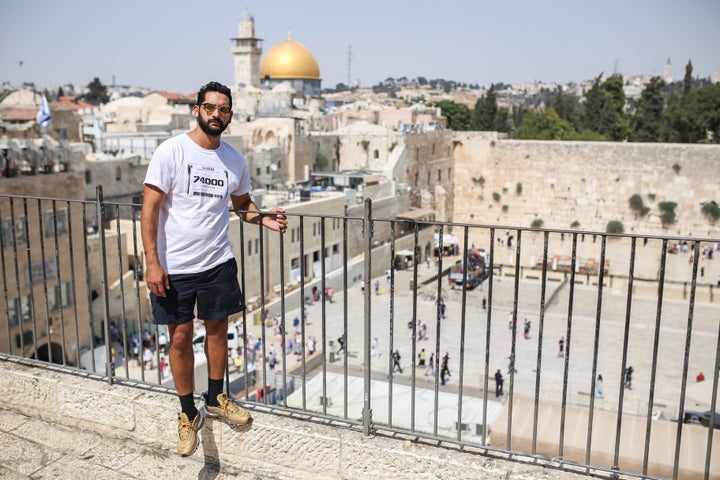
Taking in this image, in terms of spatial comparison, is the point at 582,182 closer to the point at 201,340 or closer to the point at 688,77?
the point at 688,77

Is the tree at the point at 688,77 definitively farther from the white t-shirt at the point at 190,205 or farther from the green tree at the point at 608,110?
the white t-shirt at the point at 190,205

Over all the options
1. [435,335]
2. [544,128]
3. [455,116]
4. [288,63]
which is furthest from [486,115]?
[435,335]

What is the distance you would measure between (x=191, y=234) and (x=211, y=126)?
44 cm

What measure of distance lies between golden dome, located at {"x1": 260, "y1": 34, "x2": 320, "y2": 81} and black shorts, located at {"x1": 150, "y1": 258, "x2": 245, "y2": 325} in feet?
155

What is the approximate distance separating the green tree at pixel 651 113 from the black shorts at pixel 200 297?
3937 cm

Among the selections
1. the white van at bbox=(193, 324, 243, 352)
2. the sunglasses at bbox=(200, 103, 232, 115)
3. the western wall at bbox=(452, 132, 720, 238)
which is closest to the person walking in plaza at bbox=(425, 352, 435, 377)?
the white van at bbox=(193, 324, 243, 352)

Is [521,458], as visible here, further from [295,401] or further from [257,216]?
[295,401]

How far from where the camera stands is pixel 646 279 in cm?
2708

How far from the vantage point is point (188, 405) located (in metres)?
2.88

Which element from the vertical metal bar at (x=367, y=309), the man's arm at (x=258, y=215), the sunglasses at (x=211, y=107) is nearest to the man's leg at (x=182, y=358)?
the man's arm at (x=258, y=215)

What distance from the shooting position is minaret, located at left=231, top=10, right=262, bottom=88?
4415cm

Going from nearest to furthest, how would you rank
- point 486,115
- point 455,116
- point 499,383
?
point 499,383 < point 486,115 < point 455,116

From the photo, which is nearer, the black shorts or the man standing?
the man standing

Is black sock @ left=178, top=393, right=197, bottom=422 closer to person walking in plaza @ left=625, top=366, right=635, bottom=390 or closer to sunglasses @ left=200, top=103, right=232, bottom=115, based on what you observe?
→ sunglasses @ left=200, top=103, right=232, bottom=115
